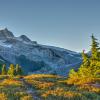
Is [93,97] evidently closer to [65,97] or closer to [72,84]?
[65,97]

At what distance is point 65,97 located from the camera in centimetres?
2595

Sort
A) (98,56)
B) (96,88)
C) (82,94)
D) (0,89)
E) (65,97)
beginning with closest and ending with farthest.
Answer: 1. (65,97)
2. (82,94)
3. (0,89)
4. (96,88)
5. (98,56)

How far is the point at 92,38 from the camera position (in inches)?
2276

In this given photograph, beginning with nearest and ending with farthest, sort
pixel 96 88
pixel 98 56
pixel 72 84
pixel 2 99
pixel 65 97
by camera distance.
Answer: pixel 2 99 < pixel 65 97 < pixel 96 88 < pixel 72 84 < pixel 98 56

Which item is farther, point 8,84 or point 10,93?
point 8,84

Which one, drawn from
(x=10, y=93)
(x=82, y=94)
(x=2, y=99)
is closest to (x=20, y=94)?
(x=10, y=93)

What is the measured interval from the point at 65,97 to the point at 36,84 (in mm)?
9080

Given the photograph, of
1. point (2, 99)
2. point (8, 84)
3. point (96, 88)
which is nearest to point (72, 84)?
point (96, 88)

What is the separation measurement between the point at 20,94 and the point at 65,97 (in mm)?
3762

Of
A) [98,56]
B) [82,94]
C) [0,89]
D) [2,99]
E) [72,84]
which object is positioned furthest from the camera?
[98,56]

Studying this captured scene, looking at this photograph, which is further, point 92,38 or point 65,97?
point 92,38

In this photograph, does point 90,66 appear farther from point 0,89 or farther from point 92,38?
point 0,89

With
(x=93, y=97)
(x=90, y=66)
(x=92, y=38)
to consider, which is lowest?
(x=93, y=97)

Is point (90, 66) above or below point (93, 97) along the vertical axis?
above
